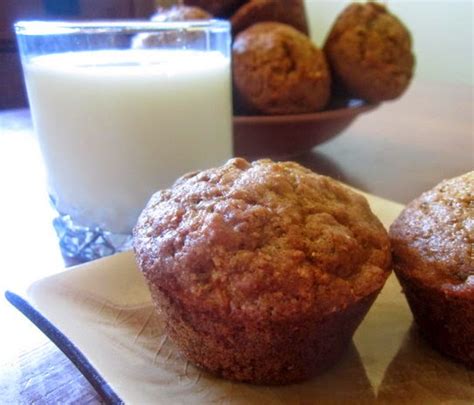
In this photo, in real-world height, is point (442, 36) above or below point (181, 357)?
below

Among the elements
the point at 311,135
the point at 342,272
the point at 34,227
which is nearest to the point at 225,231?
the point at 342,272

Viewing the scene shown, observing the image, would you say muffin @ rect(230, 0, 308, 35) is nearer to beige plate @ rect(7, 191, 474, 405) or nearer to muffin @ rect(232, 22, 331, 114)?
muffin @ rect(232, 22, 331, 114)

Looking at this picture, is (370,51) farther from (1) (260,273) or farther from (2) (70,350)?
(2) (70,350)

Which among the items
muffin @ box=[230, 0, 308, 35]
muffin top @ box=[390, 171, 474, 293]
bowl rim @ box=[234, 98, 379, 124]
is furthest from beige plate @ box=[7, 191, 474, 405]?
muffin @ box=[230, 0, 308, 35]

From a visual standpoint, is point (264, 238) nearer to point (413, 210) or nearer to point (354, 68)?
point (413, 210)

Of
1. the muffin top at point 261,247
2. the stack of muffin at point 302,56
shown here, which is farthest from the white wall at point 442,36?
the muffin top at point 261,247

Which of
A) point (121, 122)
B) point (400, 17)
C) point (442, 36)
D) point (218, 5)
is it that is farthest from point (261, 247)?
point (400, 17)
